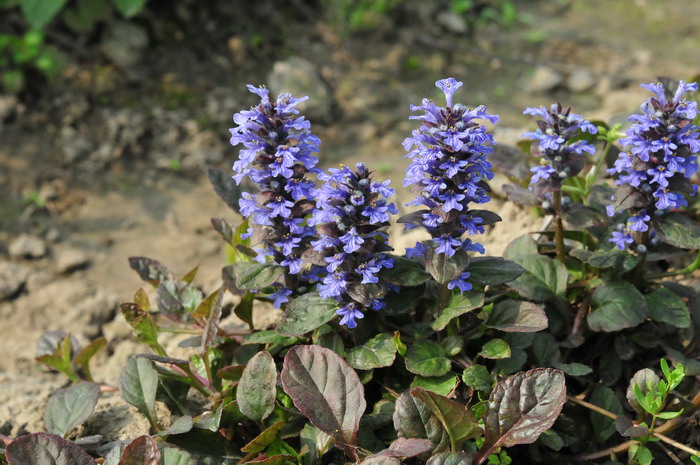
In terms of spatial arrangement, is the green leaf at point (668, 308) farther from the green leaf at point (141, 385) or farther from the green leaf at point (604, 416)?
the green leaf at point (141, 385)

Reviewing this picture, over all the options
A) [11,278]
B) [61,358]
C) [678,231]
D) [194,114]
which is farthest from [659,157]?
[194,114]

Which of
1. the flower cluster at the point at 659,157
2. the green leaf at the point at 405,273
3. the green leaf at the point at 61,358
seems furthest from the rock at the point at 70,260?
the flower cluster at the point at 659,157

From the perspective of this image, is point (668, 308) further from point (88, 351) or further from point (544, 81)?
point (544, 81)

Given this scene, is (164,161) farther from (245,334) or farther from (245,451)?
(245,451)

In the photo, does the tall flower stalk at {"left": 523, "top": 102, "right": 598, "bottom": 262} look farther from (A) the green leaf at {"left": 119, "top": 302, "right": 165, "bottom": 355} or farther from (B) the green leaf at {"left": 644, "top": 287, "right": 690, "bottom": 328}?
(A) the green leaf at {"left": 119, "top": 302, "right": 165, "bottom": 355}

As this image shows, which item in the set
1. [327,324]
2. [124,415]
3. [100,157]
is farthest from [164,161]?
[327,324]

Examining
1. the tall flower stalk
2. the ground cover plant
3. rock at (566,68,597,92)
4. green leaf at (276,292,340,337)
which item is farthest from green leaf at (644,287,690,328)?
rock at (566,68,597,92)

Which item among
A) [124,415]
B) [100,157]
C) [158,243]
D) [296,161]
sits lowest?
[124,415]
